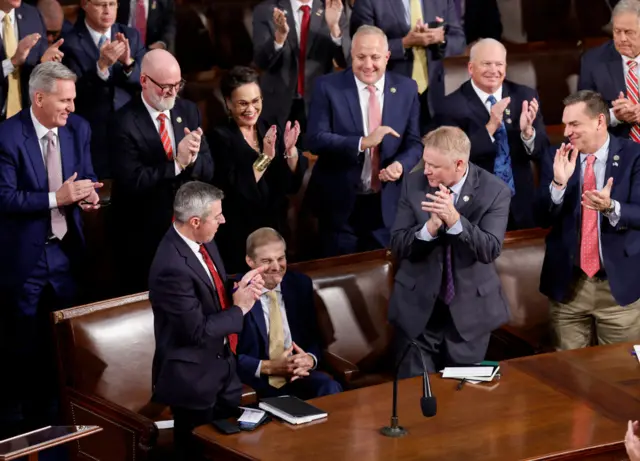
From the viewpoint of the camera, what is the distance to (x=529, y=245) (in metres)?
5.17

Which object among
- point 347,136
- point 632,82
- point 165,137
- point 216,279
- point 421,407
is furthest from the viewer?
point 632,82

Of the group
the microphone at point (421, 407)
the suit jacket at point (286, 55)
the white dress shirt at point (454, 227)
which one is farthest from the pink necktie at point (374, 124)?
the microphone at point (421, 407)

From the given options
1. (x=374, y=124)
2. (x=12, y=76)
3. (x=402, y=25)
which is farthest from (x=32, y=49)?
(x=402, y=25)

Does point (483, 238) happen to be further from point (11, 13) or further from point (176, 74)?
point (11, 13)

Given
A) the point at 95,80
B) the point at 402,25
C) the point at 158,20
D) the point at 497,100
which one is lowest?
the point at 497,100

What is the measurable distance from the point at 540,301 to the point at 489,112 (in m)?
0.89

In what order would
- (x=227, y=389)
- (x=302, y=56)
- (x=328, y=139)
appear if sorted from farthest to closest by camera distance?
(x=302, y=56) → (x=328, y=139) → (x=227, y=389)

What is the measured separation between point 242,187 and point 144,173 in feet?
1.56

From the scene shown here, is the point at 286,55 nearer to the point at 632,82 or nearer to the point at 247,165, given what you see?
the point at 247,165

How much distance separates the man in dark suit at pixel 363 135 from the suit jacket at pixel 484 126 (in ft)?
0.62

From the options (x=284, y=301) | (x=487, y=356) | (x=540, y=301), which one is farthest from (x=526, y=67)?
(x=284, y=301)

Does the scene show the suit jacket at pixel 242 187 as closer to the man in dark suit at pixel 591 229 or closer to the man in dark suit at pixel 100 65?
the man in dark suit at pixel 100 65

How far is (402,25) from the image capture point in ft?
18.7

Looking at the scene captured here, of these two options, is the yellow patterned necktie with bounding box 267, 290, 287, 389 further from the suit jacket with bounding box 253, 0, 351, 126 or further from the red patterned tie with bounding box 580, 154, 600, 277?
the suit jacket with bounding box 253, 0, 351, 126
